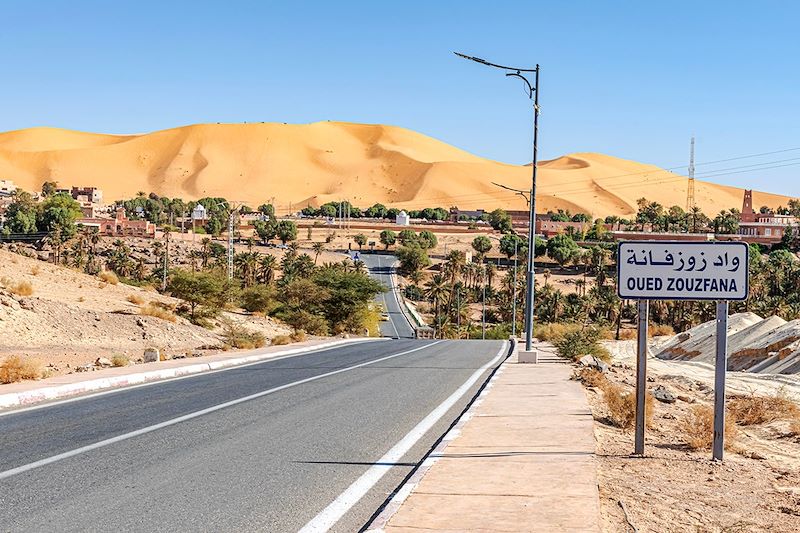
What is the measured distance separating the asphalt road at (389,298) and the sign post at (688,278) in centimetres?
5925

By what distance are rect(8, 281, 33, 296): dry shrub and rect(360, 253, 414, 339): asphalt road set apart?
106 feet

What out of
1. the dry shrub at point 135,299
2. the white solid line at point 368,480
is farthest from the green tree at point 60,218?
the white solid line at point 368,480

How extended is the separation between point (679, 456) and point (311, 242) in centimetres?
13203

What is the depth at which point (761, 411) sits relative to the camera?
1527 cm

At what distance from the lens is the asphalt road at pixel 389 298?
7475 centimetres

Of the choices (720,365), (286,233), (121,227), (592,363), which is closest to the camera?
(720,365)

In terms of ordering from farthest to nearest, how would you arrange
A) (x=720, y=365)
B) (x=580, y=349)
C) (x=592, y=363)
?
(x=580, y=349), (x=592, y=363), (x=720, y=365)

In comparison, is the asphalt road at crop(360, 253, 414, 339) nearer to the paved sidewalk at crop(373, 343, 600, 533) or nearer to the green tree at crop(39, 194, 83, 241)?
the green tree at crop(39, 194, 83, 241)

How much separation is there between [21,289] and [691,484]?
121ft

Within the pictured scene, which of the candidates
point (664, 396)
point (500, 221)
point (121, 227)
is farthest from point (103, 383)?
point (500, 221)

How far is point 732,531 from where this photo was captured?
21.0ft

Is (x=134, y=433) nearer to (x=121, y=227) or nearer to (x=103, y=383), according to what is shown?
(x=103, y=383)

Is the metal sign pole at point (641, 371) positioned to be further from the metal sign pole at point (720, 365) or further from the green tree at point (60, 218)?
the green tree at point (60, 218)

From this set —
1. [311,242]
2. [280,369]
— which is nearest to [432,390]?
[280,369]
